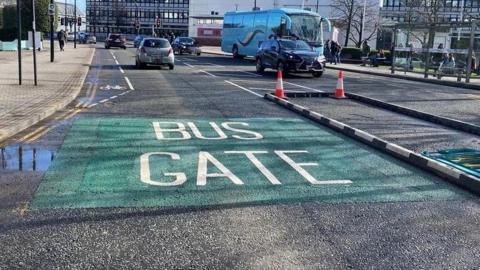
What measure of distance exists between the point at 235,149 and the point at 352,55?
40.9 m

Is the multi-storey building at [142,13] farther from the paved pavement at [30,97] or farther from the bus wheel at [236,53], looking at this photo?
the paved pavement at [30,97]

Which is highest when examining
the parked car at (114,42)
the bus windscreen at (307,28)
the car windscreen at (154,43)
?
the bus windscreen at (307,28)

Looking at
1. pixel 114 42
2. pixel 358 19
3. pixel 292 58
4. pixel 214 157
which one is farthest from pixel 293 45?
pixel 358 19

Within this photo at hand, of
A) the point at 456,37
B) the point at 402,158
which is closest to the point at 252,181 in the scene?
the point at 402,158

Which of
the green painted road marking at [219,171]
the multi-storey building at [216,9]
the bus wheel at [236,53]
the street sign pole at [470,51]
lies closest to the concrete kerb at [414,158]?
the green painted road marking at [219,171]

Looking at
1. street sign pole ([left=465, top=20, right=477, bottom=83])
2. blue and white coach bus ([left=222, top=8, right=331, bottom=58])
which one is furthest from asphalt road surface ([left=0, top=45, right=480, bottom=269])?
blue and white coach bus ([left=222, top=8, right=331, bottom=58])

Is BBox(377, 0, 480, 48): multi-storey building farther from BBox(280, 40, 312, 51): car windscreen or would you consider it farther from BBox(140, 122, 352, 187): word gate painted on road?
BBox(140, 122, 352, 187): word gate painted on road

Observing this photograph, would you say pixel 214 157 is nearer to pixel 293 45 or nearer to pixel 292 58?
pixel 292 58

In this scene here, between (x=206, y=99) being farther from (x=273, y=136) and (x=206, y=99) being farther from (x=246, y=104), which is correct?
(x=273, y=136)

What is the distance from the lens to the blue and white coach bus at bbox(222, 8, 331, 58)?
33.2 metres

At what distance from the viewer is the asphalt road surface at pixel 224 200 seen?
4.23 metres

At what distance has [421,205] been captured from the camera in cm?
566

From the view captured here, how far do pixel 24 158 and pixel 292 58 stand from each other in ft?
58.5

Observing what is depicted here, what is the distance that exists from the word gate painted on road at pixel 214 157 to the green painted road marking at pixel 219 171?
0.04 feet
